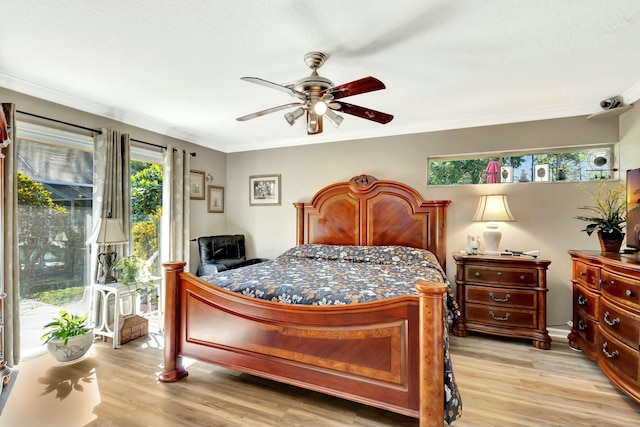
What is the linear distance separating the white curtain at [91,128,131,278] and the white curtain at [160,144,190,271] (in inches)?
20.5

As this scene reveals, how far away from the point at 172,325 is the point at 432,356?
6.30 ft

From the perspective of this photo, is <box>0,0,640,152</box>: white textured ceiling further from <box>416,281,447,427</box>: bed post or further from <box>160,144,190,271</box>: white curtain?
<box>416,281,447,427</box>: bed post

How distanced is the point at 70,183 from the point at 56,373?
1782 millimetres

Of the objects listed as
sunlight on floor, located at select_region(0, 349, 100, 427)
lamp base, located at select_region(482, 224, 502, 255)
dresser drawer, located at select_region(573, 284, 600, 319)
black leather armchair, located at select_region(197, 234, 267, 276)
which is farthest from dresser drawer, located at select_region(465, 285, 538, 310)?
sunlight on floor, located at select_region(0, 349, 100, 427)

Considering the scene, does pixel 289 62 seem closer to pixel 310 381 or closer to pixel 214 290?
pixel 214 290

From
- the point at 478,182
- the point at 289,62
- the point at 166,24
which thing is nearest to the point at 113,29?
the point at 166,24

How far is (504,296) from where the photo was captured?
3119 millimetres

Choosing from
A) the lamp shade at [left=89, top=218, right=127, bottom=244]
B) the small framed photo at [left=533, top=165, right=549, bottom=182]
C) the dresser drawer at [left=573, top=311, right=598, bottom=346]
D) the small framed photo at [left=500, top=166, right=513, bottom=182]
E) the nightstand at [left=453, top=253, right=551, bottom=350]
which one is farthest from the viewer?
the small framed photo at [left=500, top=166, right=513, bottom=182]

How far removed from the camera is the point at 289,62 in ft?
7.65

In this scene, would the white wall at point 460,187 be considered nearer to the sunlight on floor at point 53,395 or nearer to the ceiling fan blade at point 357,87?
the ceiling fan blade at point 357,87

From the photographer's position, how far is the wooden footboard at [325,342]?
64.3 inches

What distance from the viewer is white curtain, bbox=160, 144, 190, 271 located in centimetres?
392

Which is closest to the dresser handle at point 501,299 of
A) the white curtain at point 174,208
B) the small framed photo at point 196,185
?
the white curtain at point 174,208

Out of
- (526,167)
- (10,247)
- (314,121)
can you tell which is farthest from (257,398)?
(526,167)
